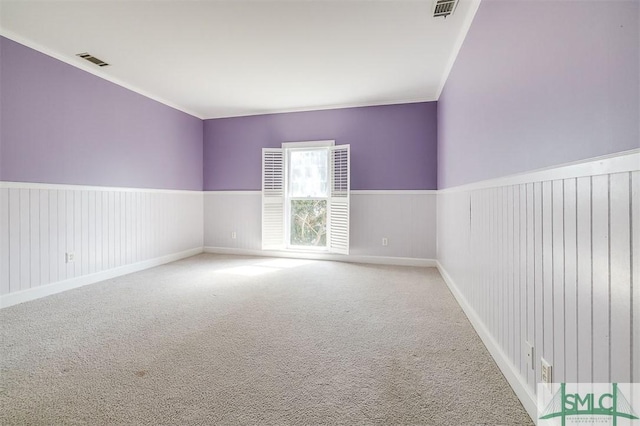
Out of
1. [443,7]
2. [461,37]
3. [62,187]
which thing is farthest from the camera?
[62,187]

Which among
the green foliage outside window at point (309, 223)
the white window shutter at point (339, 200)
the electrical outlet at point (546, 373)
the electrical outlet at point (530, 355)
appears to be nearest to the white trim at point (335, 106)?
the white window shutter at point (339, 200)

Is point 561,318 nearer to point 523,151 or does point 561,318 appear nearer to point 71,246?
point 523,151

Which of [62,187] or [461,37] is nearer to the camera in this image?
[461,37]

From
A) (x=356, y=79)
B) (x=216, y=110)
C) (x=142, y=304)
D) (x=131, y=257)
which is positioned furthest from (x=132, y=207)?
(x=356, y=79)

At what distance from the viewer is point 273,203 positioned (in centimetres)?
472

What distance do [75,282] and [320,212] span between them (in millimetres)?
3294

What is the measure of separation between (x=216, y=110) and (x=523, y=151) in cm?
466

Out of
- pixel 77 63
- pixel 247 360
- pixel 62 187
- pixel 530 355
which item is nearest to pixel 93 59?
pixel 77 63

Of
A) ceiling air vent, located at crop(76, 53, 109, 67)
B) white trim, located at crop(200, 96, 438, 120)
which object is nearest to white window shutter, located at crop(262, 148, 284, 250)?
white trim, located at crop(200, 96, 438, 120)

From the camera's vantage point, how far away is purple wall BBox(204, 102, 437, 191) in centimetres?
412

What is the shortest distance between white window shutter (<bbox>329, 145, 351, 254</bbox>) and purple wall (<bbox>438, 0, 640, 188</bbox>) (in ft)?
7.35

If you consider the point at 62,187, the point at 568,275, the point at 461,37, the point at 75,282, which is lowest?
the point at 75,282

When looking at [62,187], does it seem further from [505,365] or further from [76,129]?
[505,365]

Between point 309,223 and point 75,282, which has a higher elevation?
point 309,223
